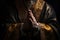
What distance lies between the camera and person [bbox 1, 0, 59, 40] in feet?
5.62

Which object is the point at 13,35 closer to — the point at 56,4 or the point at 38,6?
the point at 38,6

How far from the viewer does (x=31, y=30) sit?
1693mm

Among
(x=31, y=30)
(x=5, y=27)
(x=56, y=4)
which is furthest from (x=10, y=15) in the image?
(x=56, y=4)

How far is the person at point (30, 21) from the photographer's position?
171 cm

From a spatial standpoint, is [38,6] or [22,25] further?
[38,6]

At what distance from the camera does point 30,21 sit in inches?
67.5

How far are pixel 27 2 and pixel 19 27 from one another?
8.7 inches

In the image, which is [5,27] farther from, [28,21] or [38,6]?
[38,6]

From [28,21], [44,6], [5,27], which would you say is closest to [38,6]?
[44,6]

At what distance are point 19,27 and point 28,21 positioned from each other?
3.4 inches

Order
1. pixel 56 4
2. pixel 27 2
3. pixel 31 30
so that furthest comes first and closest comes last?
pixel 56 4 < pixel 27 2 < pixel 31 30

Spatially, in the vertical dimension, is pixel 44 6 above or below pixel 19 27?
above

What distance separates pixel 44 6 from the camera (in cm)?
191

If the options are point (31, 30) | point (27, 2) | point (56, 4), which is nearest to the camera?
point (31, 30)
